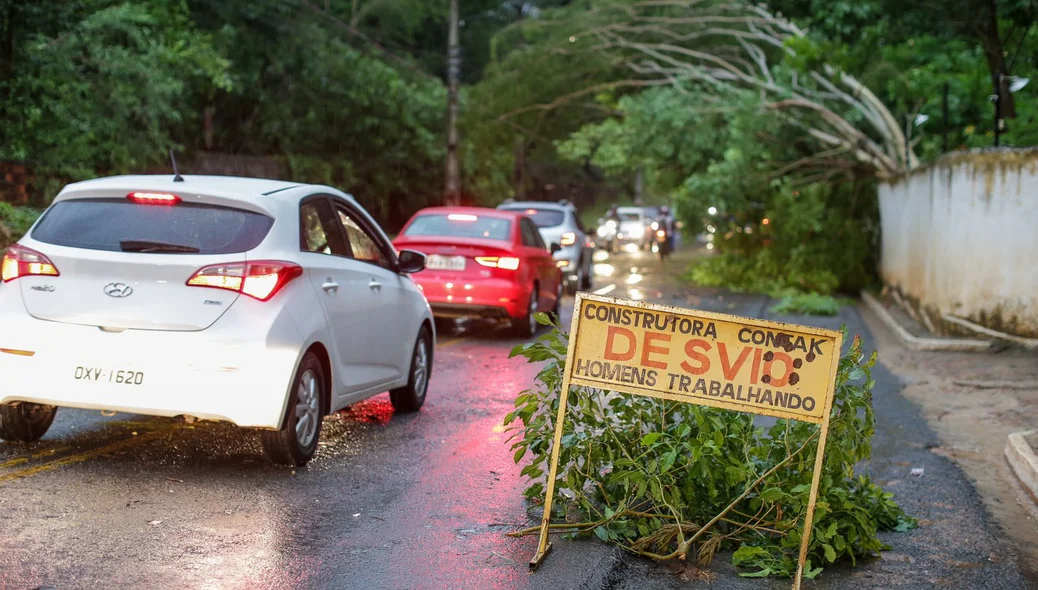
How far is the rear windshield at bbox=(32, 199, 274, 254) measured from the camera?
7.01 m

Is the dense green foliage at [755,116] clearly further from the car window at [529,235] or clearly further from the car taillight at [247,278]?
the car taillight at [247,278]

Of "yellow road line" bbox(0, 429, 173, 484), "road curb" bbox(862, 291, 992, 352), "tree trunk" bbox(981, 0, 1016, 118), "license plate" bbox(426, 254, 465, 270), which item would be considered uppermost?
"tree trunk" bbox(981, 0, 1016, 118)

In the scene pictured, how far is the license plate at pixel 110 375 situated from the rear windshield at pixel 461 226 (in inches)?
347

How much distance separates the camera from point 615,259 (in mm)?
39562

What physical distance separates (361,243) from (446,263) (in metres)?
6.19

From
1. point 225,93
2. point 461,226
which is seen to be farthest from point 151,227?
point 225,93

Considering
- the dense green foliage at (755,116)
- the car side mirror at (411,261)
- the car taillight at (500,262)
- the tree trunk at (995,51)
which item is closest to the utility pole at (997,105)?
the tree trunk at (995,51)

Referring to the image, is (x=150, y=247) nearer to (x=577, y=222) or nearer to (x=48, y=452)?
(x=48, y=452)

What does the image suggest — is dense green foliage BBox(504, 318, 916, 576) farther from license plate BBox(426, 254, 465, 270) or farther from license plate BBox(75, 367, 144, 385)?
license plate BBox(426, 254, 465, 270)

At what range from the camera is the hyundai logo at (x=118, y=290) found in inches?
269

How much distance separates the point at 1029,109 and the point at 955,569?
47.5ft

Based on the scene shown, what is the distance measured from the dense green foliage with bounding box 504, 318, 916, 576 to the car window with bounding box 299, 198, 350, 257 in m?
2.04

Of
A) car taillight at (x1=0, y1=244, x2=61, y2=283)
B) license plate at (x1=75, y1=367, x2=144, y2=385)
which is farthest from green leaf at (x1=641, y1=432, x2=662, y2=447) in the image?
car taillight at (x1=0, y1=244, x2=61, y2=283)

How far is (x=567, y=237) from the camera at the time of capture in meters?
23.2
